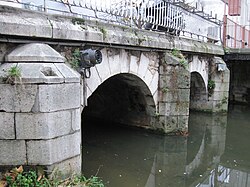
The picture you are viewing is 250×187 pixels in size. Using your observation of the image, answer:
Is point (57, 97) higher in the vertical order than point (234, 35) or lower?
lower

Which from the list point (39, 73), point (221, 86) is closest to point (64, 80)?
point (39, 73)

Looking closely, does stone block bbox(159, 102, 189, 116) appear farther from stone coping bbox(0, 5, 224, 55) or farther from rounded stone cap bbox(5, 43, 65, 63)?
rounded stone cap bbox(5, 43, 65, 63)

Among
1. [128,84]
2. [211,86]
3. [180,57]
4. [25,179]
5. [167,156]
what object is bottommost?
[167,156]

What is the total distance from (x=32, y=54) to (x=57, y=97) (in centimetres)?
60

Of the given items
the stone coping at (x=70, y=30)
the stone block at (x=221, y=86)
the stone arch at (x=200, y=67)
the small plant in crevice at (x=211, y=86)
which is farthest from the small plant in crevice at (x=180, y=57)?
the stone block at (x=221, y=86)

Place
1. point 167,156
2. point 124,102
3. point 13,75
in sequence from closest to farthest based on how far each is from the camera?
point 13,75
point 167,156
point 124,102

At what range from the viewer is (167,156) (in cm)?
626

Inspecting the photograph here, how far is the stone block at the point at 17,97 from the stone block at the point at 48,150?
1.40 ft

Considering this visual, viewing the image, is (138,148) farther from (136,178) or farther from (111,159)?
(136,178)

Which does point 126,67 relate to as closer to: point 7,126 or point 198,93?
point 7,126

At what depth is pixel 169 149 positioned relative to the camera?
21.8 feet

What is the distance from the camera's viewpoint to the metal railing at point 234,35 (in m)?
12.5

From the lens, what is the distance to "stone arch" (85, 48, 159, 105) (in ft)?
16.7

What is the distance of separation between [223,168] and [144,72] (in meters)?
2.62
